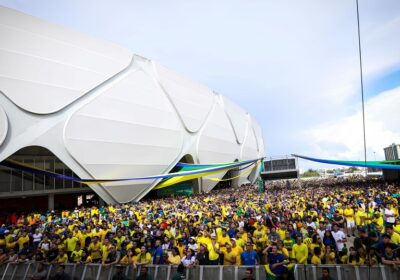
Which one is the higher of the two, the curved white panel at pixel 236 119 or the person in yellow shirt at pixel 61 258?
the curved white panel at pixel 236 119

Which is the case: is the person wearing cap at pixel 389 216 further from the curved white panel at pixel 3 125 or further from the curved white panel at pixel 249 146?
the curved white panel at pixel 249 146

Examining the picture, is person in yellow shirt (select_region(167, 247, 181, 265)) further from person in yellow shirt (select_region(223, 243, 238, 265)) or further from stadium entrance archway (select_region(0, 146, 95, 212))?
stadium entrance archway (select_region(0, 146, 95, 212))

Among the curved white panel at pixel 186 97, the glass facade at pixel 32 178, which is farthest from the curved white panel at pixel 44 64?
the glass facade at pixel 32 178

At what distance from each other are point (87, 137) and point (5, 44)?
24.4ft

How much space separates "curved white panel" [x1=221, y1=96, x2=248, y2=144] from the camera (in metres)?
38.6

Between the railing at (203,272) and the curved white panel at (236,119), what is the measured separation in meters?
→ 32.5

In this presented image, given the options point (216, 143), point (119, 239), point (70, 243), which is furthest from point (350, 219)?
point (216, 143)

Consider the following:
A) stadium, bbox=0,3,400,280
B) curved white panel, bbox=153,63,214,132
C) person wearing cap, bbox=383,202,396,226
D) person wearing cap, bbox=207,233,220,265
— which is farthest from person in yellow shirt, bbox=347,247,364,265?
curved white panel, bbox=153,63,214,132

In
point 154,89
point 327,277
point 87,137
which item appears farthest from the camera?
point 154,89

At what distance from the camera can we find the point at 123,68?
75.2 feet

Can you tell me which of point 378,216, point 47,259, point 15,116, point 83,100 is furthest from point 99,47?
point 378,216

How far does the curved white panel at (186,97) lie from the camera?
2683cm

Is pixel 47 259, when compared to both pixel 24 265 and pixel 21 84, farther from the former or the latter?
pixel 21 84

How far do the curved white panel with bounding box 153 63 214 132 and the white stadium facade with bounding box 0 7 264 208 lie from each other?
14 centimetres
